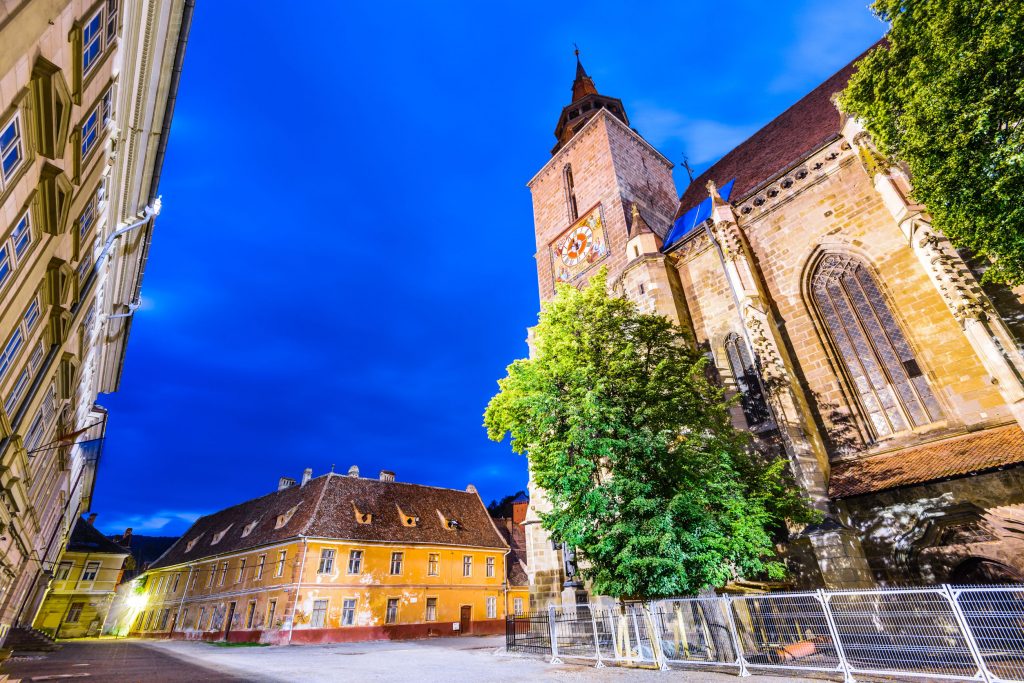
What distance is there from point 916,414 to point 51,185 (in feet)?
65.8

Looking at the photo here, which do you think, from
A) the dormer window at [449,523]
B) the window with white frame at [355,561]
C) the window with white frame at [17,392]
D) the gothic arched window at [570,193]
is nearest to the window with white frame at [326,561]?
the window with white frame at [355,561]

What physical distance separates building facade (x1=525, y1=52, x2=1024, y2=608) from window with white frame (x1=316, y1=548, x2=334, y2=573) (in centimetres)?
1355

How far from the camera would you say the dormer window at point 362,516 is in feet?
Result: 98.2

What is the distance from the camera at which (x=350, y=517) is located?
29.8m

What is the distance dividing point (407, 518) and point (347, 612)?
23.1 ft

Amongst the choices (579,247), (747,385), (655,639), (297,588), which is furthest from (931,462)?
(297,588)

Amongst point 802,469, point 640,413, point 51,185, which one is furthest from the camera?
point 802,469

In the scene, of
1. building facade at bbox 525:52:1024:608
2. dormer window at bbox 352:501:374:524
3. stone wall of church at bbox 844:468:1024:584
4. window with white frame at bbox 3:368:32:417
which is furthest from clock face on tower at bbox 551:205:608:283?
dormer window at bbox 352:501:374:524

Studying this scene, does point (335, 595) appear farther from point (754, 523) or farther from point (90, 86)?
point (90, 86)

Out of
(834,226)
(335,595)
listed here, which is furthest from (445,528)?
(834,226)

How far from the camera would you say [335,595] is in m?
26.1

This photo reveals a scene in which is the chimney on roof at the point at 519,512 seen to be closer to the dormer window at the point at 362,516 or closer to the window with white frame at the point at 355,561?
the dormer window at the point at 362,516

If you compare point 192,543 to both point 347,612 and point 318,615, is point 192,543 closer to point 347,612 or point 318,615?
point 318,615

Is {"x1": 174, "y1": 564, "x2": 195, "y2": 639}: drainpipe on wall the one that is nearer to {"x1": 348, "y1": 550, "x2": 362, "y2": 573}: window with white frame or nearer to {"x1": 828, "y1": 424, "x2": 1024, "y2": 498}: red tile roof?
{"x1": 348, "y1": 550, "x2": 362, "y2": 573}: window with white frame
